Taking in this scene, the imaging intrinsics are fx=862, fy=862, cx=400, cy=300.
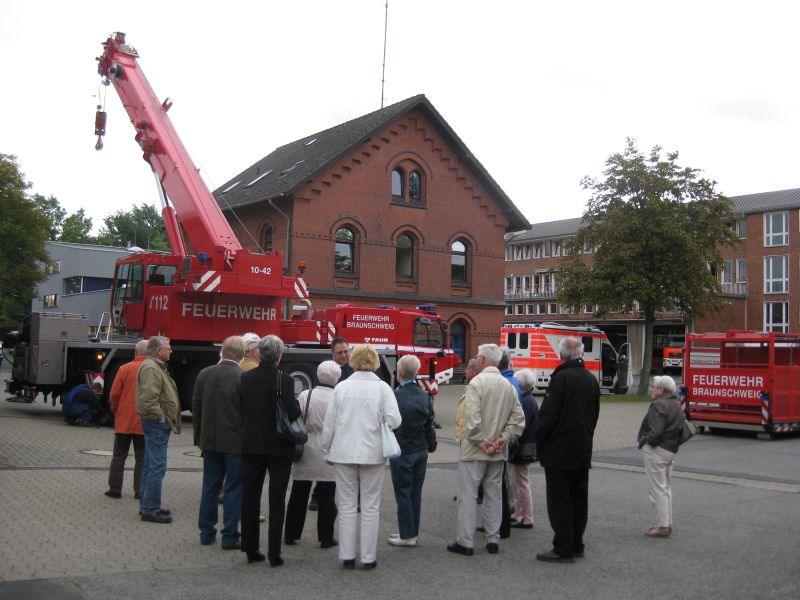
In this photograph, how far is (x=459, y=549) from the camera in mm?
7238

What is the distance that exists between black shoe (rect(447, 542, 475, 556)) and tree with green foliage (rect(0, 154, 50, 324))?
34846 millimetres

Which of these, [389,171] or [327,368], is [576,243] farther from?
[327,368]

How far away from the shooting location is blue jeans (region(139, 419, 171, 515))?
26.7 ft

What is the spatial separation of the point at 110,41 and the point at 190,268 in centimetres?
584

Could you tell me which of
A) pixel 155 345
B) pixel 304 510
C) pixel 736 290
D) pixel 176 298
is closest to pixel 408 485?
pixel 304 510

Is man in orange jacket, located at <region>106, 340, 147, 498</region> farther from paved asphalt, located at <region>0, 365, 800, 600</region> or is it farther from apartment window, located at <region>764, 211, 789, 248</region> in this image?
apartment window, located at <region>764, 211, 789, 248</region>

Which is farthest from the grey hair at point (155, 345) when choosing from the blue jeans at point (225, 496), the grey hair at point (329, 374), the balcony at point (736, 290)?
the balcony at point (736, 290)

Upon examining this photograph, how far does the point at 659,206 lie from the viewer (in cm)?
2858

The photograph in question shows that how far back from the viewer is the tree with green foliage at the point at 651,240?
28.6 m

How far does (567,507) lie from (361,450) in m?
1.82

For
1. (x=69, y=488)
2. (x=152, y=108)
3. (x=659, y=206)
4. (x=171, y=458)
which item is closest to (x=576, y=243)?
(x=659, y=206)

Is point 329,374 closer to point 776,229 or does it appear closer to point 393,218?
point 393,218

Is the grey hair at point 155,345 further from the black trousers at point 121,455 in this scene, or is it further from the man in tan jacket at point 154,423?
the black trousers at point 121,455

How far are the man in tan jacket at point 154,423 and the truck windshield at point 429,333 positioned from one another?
11.9m
